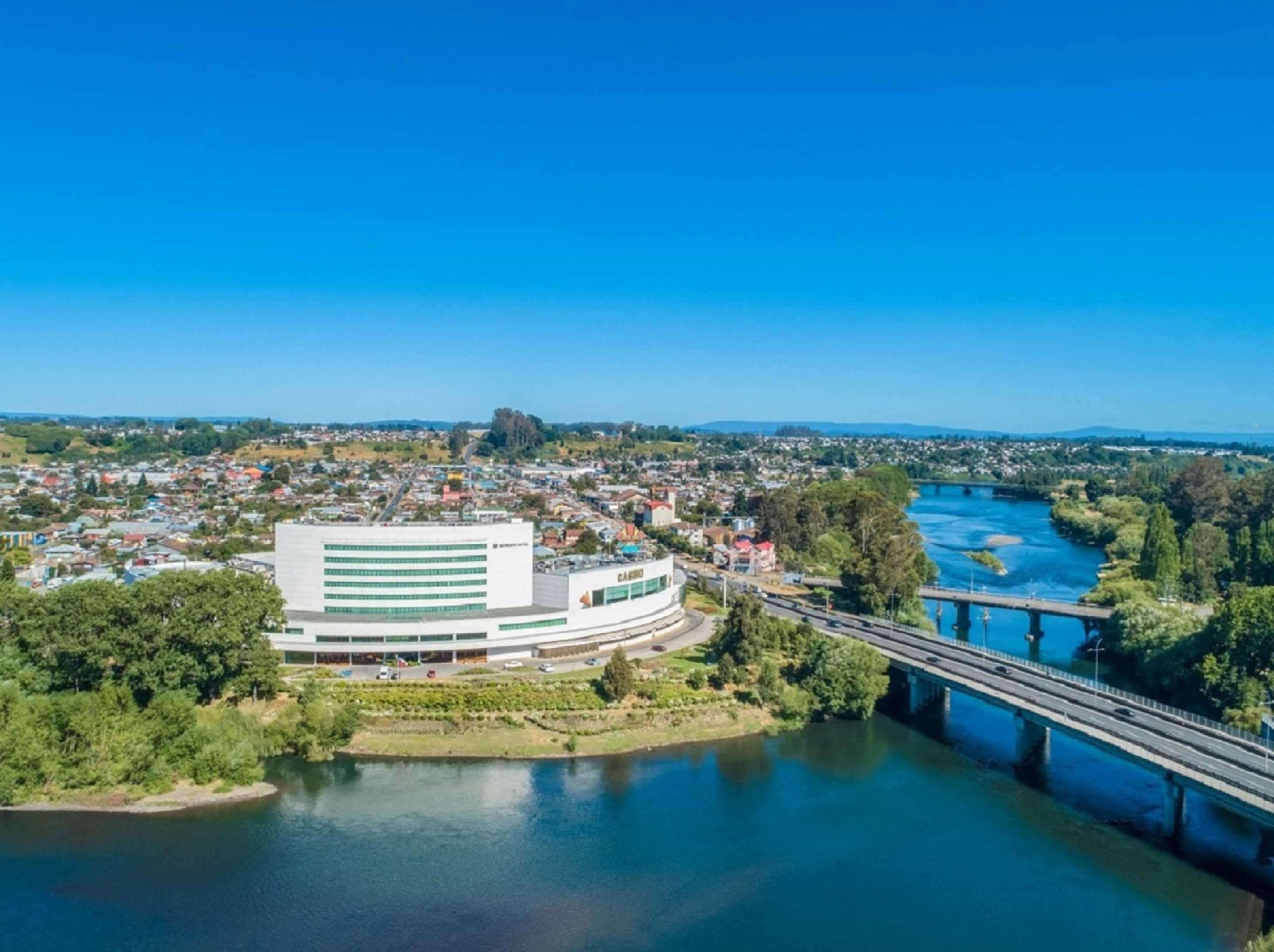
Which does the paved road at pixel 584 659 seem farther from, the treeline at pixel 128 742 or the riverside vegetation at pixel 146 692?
the treeline at pixel 128 742

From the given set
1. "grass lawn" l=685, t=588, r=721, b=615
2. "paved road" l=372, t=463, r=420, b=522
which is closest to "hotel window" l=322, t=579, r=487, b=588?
"grass lawn" l=685, t=588, r=721, b=615

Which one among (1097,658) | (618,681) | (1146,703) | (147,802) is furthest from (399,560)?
(1097,658)

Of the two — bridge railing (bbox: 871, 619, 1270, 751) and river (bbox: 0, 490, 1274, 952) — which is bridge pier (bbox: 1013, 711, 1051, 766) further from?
bridge railing (bbox: 871, 619, 1270, 751)

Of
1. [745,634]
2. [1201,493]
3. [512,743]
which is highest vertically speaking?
[1201,493]

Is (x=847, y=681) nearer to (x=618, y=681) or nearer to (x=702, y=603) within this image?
(x=618, y=681)

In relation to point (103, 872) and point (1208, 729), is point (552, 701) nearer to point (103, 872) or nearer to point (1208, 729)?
point (103, 872)

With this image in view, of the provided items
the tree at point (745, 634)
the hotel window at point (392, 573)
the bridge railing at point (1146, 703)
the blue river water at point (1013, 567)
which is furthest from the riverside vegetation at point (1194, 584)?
the hotel window at point (392, 573)
